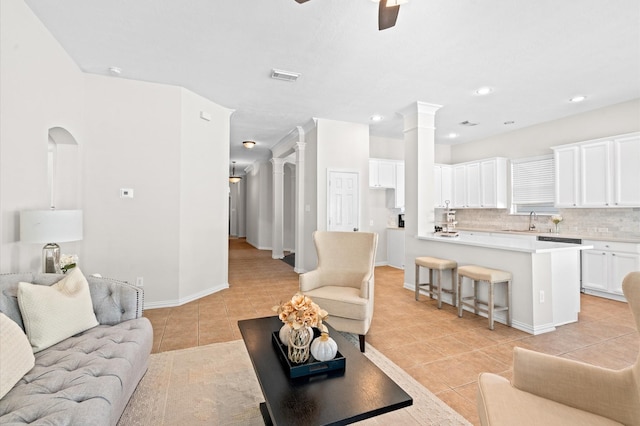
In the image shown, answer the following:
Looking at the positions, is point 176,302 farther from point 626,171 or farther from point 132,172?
point 626,171

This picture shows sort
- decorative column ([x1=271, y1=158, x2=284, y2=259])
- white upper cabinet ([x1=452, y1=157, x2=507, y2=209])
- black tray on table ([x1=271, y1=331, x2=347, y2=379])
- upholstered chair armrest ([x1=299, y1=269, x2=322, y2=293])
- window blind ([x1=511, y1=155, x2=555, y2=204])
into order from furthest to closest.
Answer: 1. decorative column ([x1=271, y1=158, x2=284, y2=259])
2. white upper cabinet ([x1=452, y1=157, x2=507, y2=209])
3. window blind ([x1=511, y1=155, x2=555, y2=204])
4. upholstered chair armrest ([x1=299, y1=269, x2=322, y2=293])
5. black tray on table ([x1=271, y1=331, x2=347, y2=379])

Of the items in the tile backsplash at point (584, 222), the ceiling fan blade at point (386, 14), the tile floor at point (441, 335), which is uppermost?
the ceiling fan blade at point (386, 14)

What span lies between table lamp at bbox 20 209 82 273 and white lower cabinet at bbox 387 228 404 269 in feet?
18.5

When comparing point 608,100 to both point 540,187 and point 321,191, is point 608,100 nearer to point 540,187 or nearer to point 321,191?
point 540,187

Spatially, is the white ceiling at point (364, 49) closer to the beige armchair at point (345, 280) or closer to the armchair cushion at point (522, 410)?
the beige armchair at point (345, 280)

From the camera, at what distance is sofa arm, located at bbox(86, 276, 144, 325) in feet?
7.35

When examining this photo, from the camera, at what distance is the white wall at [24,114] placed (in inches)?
92.4

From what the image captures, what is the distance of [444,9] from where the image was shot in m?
2.58

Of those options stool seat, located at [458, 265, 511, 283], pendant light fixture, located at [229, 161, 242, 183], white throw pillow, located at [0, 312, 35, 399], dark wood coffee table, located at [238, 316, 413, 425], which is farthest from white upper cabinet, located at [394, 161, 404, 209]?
white throw pillow, located at [0, 312, 35, 399]

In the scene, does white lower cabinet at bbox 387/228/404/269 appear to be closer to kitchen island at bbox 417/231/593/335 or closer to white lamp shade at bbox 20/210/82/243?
kitchen island at bbox 417/231/593/335

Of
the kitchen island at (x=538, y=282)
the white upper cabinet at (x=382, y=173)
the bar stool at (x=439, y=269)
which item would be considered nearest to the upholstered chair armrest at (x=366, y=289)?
the bar stool at (x=439, y=269)

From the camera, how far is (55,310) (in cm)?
191

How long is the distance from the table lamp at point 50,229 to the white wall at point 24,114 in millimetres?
201

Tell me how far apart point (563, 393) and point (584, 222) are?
536 centimetres
